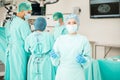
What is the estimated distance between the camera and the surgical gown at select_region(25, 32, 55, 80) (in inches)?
111

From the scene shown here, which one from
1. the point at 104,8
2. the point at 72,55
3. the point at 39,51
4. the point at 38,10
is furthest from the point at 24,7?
the point at 38,10

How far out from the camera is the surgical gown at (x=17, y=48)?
3094 mm

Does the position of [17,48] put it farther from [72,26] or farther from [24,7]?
[72,26]

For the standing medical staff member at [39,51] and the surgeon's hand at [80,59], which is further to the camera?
the standing medical staff member at [39,51]

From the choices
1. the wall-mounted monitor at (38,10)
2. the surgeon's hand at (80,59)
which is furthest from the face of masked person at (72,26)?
the wall-mounted monitor at (38,10)

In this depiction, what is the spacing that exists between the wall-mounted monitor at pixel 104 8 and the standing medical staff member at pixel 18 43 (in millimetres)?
1364

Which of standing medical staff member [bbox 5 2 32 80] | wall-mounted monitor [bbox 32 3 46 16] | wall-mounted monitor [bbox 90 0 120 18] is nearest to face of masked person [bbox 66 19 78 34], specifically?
standing medical staff member [bbox 5 2 32 80]

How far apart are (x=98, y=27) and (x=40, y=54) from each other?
1662 millimetres

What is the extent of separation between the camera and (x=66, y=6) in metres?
4.82

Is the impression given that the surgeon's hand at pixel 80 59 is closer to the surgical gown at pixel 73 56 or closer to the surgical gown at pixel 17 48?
the surgical gown at pixel 73 56

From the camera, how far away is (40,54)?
9.32 feet

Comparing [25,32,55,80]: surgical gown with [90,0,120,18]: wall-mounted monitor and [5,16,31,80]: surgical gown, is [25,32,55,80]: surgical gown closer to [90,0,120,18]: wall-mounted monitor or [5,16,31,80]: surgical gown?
[5,16,31,80]: surgical gown

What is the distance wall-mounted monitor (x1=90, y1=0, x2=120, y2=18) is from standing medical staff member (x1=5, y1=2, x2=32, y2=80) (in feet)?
4.47

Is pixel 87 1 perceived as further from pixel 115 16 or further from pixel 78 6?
pixel 115 16
